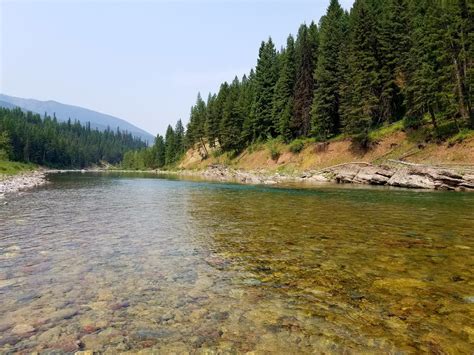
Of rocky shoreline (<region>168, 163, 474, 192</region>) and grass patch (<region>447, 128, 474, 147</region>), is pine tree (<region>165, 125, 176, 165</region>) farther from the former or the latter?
grass patch (<region>447, 128, 474, 147</region>)

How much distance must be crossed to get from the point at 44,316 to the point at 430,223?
13.8m

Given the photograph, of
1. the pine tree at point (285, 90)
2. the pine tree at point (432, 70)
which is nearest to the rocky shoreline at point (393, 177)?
the pine tree at point (432, 70)

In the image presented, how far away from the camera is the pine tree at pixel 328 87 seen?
54.7m

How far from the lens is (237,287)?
6.81 meters

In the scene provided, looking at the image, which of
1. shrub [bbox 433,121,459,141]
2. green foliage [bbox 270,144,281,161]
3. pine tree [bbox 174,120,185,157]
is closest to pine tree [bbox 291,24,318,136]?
green foliage [bbox 270,144,281,161]

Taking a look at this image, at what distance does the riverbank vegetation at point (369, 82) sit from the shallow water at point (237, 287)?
31.4m

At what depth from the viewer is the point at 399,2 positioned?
51.2 metres

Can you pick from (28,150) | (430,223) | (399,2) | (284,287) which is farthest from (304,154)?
(28,150)

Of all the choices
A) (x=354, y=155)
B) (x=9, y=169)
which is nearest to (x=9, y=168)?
(x=9, y=169)

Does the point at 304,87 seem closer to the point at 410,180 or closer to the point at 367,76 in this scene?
the point at 367,76

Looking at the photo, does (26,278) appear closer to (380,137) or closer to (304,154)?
(380,137)

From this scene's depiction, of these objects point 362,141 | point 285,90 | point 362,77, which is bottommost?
point 362,141

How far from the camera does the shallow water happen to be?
4.78 m

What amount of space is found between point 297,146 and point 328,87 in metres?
11.0
